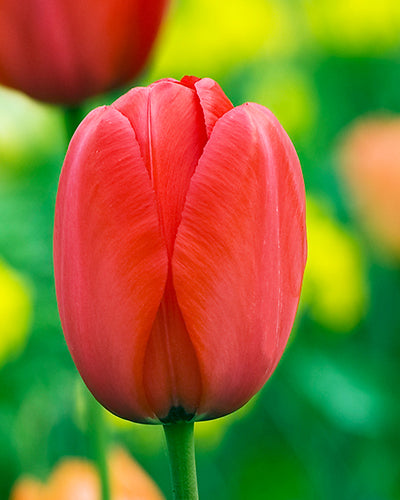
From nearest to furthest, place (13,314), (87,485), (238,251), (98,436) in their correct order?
(238,251)
(98,436)
(87,485)
(13,314)

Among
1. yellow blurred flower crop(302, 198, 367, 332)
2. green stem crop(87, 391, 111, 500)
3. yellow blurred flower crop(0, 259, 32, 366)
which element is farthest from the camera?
yellow blurred flower crop(302, 198, 367, 332)

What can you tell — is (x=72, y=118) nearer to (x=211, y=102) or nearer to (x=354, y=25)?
(x=211, y=102)

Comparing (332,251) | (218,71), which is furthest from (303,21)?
(332,251)

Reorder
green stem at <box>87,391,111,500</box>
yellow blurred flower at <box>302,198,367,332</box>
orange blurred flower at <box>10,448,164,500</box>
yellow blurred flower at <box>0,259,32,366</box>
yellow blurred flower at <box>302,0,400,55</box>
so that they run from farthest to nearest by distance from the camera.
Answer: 1. yellow blurred flower at <box>302,0,400,55</box>
2. yellow blurred flower at <box>302,198,367,332</box>
3. yellow blurred flower at <box>0,259,32,366</box>
4. orange blurred flower at <box>10,448,164,500</box>
5. green stem at <box>87,391,111,500</box>

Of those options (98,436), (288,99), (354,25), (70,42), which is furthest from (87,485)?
(354,25)

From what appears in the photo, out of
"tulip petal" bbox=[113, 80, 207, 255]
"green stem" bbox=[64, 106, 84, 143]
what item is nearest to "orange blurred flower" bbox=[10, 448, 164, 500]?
"green stem" bbox=[64, 106, 84, 143]

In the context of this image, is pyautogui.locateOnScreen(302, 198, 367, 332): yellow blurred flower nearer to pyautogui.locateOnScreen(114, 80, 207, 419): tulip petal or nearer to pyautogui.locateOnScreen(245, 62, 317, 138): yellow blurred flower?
pyautogui.locateOnScreen(245, 62, 317, 138): yellow blurred flower

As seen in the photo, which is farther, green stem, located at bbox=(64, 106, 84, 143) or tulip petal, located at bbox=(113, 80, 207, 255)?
green stem, located at bbox=(64, 106, 84, 143)

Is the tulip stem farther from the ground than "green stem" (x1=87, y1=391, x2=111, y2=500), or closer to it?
farther from the ground
